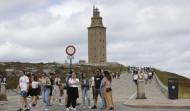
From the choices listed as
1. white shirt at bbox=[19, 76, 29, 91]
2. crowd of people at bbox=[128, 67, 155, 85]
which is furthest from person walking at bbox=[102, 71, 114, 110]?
crowd of people at bbox=[128, 67, 155, 85]

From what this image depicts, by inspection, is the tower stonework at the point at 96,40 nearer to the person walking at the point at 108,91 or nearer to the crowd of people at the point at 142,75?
the crowd of people at the point at 142,75

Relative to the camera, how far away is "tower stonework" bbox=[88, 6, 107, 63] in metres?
117

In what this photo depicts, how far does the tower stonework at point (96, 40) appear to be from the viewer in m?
117

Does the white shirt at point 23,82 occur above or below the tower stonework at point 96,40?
below

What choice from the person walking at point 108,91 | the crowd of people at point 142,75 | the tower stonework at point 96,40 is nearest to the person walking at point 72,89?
the person walking at point 108,91

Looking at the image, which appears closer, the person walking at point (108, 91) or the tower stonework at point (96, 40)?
the person walking at point (108, 91)

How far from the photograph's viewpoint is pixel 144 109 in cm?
1415

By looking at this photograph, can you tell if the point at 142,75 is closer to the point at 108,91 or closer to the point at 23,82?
the point at 108,91

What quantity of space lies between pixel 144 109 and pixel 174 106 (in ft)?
4.61

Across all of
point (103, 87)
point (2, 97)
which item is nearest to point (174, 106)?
point (103, 87)

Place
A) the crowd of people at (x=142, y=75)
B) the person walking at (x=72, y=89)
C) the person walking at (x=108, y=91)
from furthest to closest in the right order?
the crowd of people at (x=142, y=75) < the person walking at (x=108, y=91) < the person walking at (x=72, y=89)

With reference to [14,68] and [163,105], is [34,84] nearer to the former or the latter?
[163,105]

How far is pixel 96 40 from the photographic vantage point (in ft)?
386

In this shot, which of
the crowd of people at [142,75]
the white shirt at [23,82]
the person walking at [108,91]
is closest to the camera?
the white shirt at [23,82]
